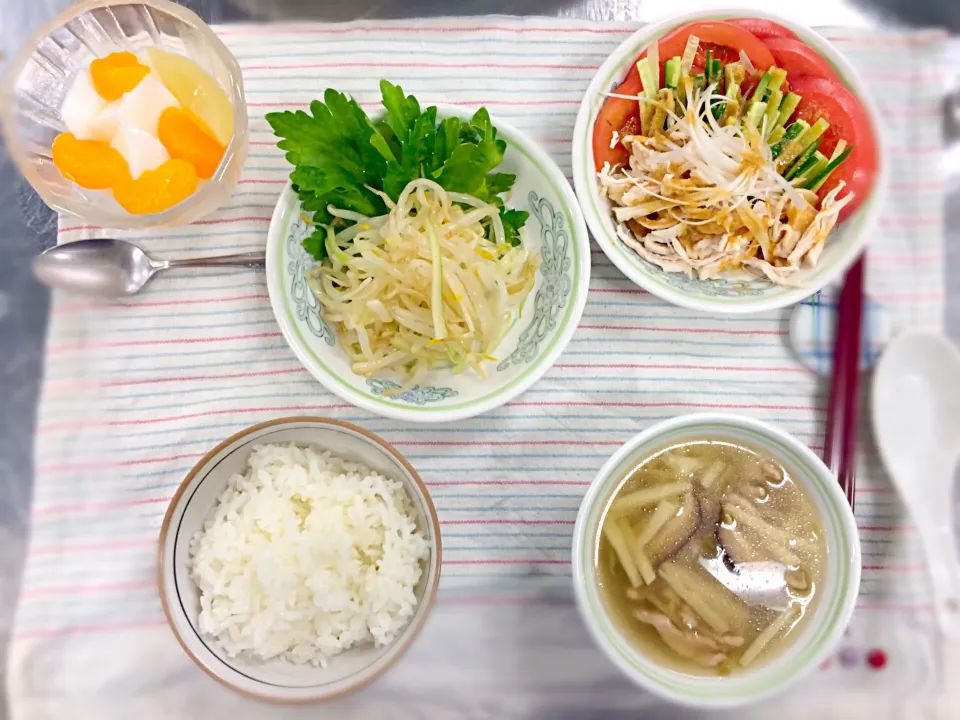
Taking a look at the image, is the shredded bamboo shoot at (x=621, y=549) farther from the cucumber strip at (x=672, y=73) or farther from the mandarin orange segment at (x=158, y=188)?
the mandarin orange segment at (x=158, y=188)

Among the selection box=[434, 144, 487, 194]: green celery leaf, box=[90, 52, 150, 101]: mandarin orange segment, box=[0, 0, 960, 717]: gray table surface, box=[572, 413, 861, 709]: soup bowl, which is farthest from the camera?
box=[0, 0, 960, 717]: gray table surface

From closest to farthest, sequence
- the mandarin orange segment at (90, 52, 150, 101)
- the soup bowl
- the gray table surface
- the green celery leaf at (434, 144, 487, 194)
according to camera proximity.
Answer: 1. the soup bowl
2. the green celery leaf at (434, 144, 487, 194)
3. the mandarin orange segment at (90, 52, 150, 101)
4. the gray table surface

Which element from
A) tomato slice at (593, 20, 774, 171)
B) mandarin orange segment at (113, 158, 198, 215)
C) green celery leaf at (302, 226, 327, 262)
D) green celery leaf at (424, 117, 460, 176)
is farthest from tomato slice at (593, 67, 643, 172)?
mandarin orange segment at (113, 158, 198, 215)

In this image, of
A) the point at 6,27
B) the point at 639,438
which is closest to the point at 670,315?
the point at 639,438

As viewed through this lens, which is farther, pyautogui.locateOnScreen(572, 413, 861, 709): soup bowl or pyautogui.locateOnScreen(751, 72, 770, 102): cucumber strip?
pyautogui.locateOnScreen(751, 72, 770, 102): cucumber strip

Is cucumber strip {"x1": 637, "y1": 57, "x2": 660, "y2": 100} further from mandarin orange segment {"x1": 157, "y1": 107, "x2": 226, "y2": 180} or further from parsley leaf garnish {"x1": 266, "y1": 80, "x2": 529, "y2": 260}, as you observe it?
mandarin orange segment {"x1": 157, "y1": 107, "x2": 226, "y2": 180}

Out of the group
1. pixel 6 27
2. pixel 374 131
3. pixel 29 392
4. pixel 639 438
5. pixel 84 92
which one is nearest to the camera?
pixel 639 438

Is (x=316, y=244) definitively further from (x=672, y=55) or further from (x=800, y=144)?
(x=800, y=144)

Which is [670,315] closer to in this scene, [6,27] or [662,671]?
[662,671]
